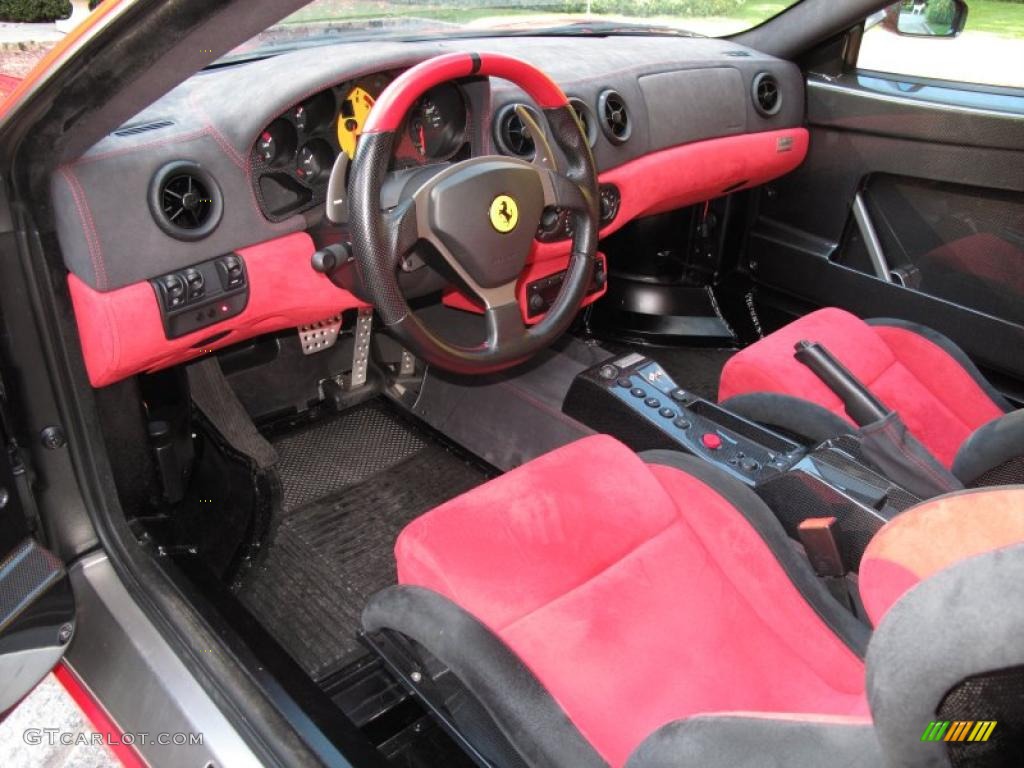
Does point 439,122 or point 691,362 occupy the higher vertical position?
point 439,122

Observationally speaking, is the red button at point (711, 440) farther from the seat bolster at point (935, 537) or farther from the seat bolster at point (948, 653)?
the seat bolster at point (948, 653)

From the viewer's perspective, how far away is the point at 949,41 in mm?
2600

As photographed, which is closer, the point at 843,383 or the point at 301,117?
the point at 301,117

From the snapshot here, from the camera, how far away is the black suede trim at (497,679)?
1142 mm

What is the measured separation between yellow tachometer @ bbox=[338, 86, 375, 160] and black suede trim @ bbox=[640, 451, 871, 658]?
2.86 feet

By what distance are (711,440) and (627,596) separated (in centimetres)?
71

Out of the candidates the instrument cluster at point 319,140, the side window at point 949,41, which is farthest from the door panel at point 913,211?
the instrument cluster at point 319,140

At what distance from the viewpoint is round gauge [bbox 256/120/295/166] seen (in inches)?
65.0

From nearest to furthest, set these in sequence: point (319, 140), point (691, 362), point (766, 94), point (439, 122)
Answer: point (319, 140) → point (439, 122) → point (766, 94) → point (691, 362)

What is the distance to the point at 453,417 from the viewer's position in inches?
105

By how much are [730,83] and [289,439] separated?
1748 millimetres

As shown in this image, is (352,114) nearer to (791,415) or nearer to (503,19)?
(503,19)

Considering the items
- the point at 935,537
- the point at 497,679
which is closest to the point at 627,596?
the point at 497,679

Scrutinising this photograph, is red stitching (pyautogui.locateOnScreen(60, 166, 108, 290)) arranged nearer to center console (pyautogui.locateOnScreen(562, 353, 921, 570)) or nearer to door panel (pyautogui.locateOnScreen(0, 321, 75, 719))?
door panel (pyautogui.locateOnScreen(0, 321, 75, 719))
